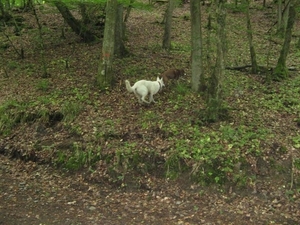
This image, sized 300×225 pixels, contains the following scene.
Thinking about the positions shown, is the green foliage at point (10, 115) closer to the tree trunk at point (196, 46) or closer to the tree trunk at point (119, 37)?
the tree trunk at point (119, 37)

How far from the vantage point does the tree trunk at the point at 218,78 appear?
27.6 ft

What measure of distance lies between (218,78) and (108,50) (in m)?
4.02

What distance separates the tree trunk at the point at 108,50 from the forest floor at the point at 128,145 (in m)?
0.36

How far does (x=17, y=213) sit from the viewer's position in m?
7.27

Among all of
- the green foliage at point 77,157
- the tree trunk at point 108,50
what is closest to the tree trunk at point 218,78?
the green foliage at point 77,157

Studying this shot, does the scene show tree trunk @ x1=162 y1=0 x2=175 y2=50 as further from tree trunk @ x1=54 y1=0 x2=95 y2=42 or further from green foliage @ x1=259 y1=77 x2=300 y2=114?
green foliage @ x1=259 y1=77 x2=300 y2=114

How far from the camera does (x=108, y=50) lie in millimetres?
11016

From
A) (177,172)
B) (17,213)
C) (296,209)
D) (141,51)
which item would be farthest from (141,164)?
(141,51)

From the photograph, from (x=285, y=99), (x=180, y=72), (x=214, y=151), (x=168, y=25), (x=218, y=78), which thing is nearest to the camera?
(x=214, y=151)

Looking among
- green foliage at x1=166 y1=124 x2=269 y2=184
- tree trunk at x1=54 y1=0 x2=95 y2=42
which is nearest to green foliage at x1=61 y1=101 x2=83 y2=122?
green foliage at x1=166 y1=124 x2=269 y2=184

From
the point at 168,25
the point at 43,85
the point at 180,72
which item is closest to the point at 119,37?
the point at 168,25

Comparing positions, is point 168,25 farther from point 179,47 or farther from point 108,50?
point 108,50

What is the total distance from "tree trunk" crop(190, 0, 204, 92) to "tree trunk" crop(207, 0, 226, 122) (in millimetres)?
1555

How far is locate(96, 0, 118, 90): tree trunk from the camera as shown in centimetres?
1083
